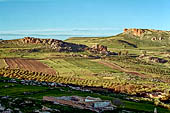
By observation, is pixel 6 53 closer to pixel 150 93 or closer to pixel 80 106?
pixel 150 93

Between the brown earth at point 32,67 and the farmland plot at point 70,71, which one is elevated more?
the brown earth at point 32,67

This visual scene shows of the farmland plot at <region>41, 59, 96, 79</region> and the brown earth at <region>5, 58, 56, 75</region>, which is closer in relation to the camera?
→ the farmland plot at <region>41, 59, 96, 79</region>

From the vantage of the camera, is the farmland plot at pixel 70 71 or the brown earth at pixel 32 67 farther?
the brown earth at pixel 32 67

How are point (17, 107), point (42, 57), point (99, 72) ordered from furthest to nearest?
point (42, 57)
point (99, 72)
point (17, 107)

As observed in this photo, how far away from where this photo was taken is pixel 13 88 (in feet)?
206

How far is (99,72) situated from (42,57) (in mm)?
59418

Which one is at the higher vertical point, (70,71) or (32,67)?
(32,67)

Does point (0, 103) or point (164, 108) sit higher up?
point (0, 103)

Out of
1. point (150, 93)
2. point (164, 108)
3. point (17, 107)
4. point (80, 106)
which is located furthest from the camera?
point (150, 93)

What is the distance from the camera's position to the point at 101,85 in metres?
99.6

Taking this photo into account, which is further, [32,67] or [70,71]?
[32,67]

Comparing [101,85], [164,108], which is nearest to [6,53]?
[101,85]

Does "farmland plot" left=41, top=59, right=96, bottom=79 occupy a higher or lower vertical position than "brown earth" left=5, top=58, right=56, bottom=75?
lower

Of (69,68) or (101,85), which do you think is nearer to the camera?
(101,85)
